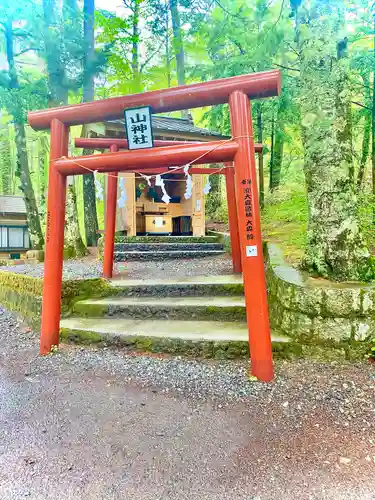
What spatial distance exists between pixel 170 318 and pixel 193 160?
6.52ft

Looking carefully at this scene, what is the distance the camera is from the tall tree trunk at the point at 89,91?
27.2ft

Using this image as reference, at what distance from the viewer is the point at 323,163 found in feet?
10.8

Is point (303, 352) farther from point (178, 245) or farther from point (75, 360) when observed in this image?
point (178, 245)

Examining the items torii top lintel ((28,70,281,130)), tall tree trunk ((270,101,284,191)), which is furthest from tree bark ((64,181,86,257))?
tall tree trunk ((270,101,284,191))

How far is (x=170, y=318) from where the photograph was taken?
405 centimetres

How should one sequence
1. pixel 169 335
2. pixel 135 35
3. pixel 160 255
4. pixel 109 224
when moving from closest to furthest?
pixel 169 335 → pixel 109 224 → pixel 160 255 → pixel 135 35

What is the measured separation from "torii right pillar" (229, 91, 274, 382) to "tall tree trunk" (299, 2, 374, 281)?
837 mm

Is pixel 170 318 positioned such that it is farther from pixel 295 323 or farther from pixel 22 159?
pixel 22 159

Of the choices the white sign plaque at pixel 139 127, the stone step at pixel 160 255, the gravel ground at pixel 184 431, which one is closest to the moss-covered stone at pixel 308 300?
the gravel ground at pixel 184 431

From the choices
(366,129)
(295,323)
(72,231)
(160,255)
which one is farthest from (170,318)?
(366,129)

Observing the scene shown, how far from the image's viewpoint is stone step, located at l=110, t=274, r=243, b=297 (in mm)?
4457

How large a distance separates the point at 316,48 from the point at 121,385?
3.82 meters

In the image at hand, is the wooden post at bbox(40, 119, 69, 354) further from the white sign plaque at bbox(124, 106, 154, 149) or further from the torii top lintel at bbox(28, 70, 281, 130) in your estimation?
the white sign plaque at bbox(124, 106, 154, 149)

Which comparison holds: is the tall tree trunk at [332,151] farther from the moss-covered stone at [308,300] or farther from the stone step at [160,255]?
the stone step at [160,255]
